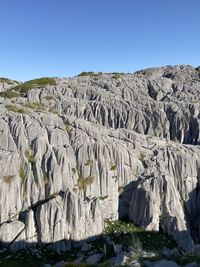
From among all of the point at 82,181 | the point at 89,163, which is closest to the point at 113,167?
the point at 89,163

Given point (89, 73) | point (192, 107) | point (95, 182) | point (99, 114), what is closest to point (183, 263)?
point (95, 182)

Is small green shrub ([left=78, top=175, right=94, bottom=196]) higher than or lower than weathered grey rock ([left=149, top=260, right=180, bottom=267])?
higher

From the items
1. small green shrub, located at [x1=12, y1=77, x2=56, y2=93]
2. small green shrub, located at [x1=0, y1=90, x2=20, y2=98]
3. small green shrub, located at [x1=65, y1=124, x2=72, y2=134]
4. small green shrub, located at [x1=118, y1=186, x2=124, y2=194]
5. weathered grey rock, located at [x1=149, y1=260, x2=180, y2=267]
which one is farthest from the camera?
small green shrub, located at [x1=12, y1=77, x2=56, y2=93]

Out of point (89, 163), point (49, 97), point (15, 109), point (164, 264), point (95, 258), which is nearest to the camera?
point (164, 264)

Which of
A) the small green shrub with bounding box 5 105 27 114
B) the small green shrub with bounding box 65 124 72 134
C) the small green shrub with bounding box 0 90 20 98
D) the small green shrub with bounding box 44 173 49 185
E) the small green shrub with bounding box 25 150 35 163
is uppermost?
the small green shrub with bounding box 0 90 20 98

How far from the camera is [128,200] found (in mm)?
72812

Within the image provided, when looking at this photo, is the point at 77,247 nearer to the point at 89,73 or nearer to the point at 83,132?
the point at 83,132

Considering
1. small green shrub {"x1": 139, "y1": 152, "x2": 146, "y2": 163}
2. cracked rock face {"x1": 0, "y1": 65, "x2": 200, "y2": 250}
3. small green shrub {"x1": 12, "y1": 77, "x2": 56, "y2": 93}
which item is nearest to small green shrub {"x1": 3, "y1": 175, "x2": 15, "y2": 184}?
cracked rock face {"x1": 0, "y1": 65, "x2": 200, "y2": 250}

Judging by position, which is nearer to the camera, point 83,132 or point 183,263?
point 183,263

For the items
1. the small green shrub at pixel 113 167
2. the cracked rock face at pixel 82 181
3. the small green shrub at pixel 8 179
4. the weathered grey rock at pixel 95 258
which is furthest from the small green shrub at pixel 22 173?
the weathered grey rock at pixel 95 258

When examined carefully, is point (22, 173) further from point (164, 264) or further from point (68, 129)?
point (164, 264)

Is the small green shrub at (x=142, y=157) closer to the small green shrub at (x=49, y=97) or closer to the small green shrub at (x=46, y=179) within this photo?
Answer: the small green shrub at (x=46, y=179)

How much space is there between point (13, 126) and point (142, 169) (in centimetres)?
2664

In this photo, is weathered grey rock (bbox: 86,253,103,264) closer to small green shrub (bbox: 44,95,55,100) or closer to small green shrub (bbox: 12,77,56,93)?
small green shrub (bbox: 44,95,55,100)
